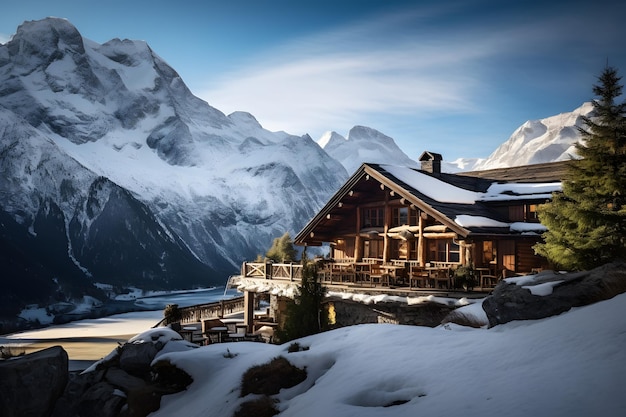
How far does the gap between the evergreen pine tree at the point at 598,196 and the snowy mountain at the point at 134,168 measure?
259 feet

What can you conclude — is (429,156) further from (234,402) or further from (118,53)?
(118,53)

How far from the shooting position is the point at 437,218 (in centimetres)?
2164

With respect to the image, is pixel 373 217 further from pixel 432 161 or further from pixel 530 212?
pixel 530 212

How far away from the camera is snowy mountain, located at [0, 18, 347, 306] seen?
8619 cm

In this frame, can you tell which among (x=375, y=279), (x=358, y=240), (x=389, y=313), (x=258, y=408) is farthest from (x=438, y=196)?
(x=258, y=408)

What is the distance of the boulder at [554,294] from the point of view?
36.3ft

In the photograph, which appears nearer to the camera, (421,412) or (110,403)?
(421,412)

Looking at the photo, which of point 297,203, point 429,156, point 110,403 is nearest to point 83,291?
point 429,156

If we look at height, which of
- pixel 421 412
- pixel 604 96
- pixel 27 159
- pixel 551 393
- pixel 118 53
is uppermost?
pixel 118 53

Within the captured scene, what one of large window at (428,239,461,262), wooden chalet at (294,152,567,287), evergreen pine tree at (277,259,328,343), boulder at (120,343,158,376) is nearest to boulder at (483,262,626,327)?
evergreen pine tree at (277,259,328,343)

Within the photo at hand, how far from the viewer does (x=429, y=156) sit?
3164cm

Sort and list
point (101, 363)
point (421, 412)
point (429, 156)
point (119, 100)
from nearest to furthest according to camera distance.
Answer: point (421, 412) → point (101, 363) → point (429, 156) → point (119, 100)

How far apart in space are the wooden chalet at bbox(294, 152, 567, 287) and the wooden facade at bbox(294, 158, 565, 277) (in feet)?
0.15

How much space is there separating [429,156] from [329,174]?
471 ft
